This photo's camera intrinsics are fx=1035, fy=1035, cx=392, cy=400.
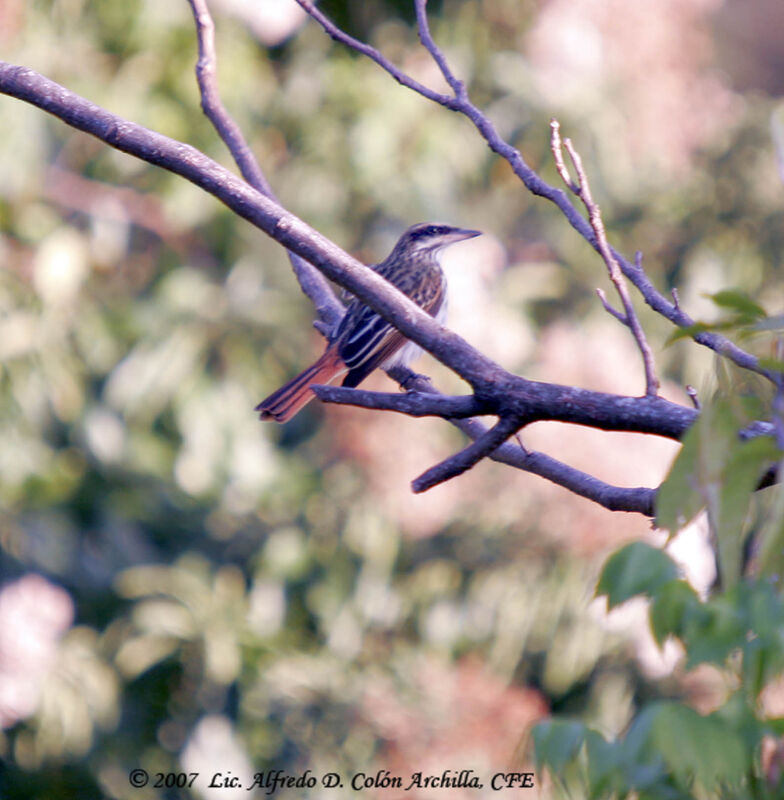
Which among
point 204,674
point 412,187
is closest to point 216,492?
point 204,674

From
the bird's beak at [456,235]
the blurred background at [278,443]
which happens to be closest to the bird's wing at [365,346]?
the bird's beak at [456,235]

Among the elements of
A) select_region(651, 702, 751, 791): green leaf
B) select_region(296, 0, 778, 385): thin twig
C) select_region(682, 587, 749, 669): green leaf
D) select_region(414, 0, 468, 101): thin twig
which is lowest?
select_region(651, 702, 751, 791): green leaf

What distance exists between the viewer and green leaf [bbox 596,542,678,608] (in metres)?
1.28

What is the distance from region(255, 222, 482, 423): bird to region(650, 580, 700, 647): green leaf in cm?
119

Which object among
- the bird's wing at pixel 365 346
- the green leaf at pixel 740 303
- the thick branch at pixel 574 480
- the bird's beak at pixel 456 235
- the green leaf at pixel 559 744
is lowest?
the green leaf at pixel 559 744

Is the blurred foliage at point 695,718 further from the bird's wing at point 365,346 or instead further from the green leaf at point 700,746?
the bird's wing at point 365,346

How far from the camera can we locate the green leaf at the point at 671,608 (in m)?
1.25

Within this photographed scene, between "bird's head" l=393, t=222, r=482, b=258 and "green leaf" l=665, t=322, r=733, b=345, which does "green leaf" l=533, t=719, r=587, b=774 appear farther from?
"bird's head" l=393, t=222, r=482, b=258

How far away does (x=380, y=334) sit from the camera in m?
3.68

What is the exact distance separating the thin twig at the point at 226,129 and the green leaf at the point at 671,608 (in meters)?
1.50

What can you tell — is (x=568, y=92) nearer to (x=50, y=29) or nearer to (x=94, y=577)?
(x=50, y=29)

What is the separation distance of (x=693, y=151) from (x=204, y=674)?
4.39m

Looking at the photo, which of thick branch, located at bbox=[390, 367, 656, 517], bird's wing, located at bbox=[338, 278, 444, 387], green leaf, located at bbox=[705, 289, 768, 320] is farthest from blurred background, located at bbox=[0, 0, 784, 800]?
green leaf, located at bbox=[705, 289, 768, 320]

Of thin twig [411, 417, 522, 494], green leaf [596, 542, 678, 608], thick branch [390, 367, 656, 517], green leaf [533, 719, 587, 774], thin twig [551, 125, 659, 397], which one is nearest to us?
green leaf [596, 542, 678, 608]
